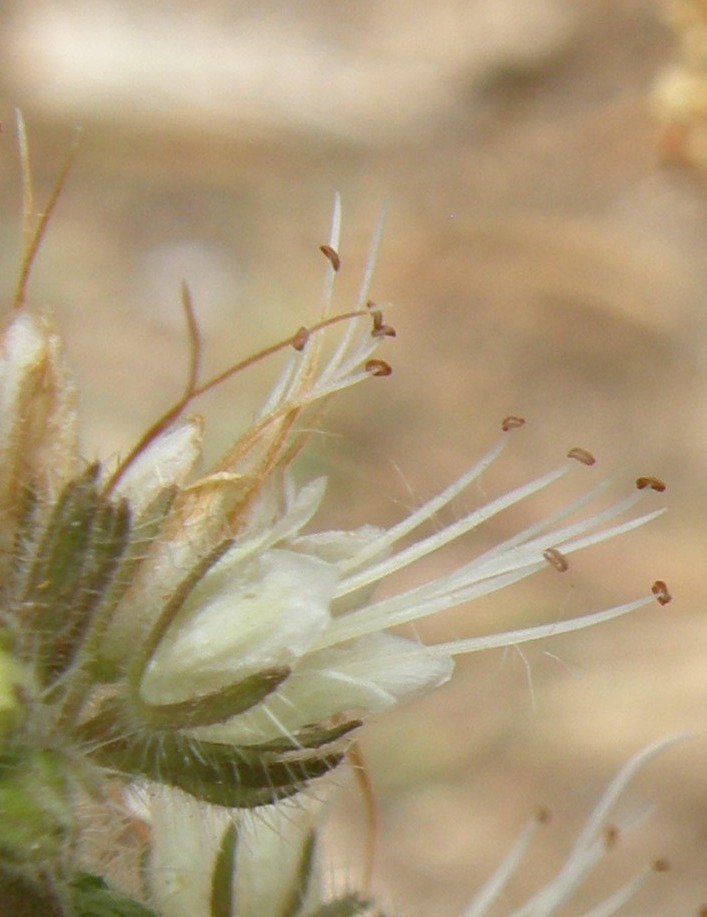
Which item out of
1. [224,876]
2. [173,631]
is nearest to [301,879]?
[224,876]

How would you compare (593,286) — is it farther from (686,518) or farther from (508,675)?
(508,675)

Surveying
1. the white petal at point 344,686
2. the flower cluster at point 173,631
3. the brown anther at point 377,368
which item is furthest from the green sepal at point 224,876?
the brown anther at point 377,368

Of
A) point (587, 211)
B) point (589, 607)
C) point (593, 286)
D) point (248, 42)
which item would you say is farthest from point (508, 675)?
point (248, 42)

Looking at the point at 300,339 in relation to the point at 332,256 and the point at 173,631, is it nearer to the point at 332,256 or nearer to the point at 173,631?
the point at 332,256

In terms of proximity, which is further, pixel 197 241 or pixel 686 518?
pixel 197 241

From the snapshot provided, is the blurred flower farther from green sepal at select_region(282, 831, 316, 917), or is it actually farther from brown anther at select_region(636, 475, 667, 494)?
brown anther at select_region(636, 475, 667, 494)

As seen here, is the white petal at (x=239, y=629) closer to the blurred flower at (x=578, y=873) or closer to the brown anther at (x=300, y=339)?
the brown anther at (x=300, y=339)
